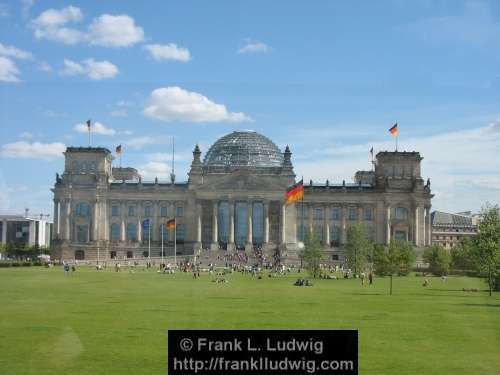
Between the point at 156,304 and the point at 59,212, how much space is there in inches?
4548

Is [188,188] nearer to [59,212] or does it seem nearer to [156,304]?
[59,212]

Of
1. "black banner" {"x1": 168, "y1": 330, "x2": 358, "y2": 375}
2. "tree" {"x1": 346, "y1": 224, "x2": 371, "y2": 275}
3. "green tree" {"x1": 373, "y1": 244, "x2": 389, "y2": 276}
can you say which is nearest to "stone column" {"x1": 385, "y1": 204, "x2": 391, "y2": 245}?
"green tree" {"x1": 373, "y1": 244, "x2": 389, "y2": 276}

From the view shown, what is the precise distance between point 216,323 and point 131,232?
12509cm

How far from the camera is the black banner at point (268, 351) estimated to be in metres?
15.9

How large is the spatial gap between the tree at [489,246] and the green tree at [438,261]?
129 feet

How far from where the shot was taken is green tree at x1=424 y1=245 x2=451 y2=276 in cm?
10506

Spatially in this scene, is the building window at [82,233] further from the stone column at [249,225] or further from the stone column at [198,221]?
the stone column at [249,225]

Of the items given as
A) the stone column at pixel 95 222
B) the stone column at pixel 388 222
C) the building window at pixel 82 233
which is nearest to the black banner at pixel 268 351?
the stone column at pixel 388 222

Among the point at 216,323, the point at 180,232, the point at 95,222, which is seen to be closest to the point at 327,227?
the point at 180,232

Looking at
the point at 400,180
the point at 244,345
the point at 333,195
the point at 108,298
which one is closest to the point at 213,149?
the point at 333,195

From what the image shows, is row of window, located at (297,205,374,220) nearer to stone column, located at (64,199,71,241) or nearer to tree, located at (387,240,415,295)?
stone column, located at (64,199,71,241)

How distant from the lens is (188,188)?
512 feet

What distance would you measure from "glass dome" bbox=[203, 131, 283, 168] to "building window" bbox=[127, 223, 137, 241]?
21.4 meters

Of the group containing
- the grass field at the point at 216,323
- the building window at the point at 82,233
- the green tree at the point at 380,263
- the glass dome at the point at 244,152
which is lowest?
the grass field at the point at 216,323
